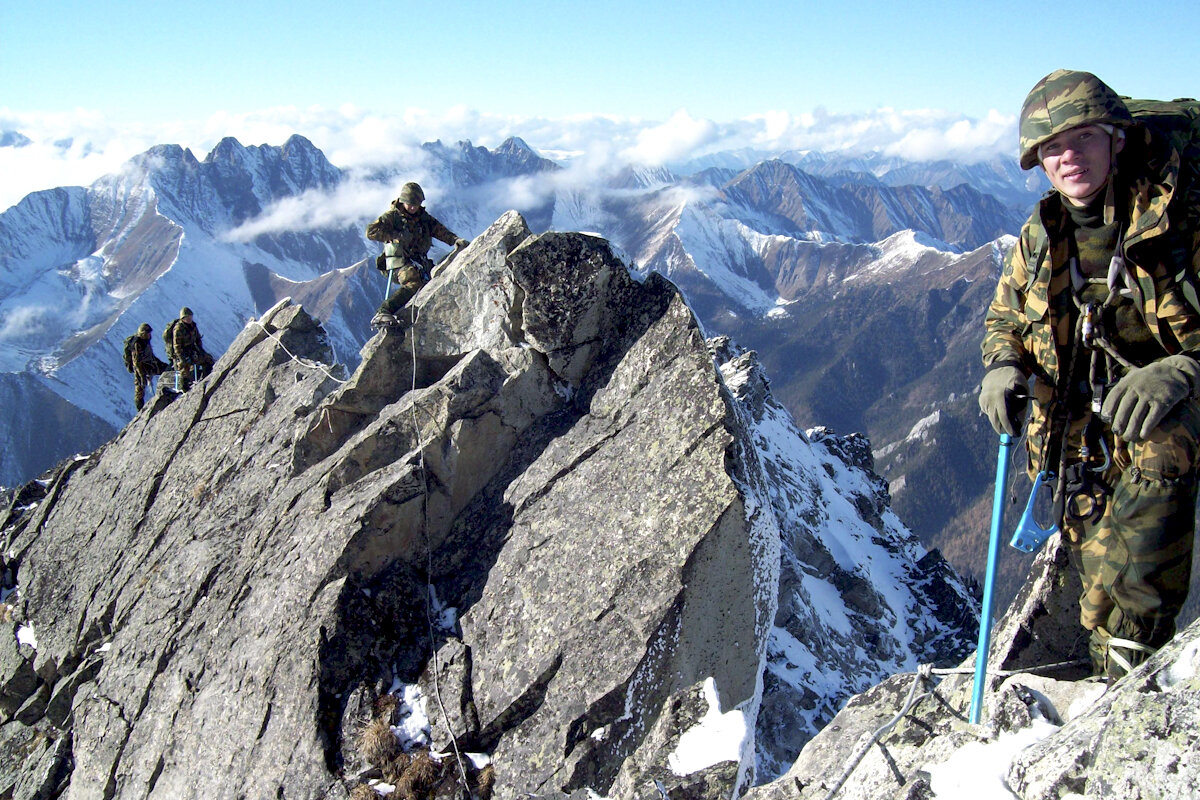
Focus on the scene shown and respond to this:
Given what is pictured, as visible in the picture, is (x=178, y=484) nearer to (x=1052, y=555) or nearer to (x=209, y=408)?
(x=209, y=408)

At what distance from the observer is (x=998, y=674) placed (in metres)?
7.54

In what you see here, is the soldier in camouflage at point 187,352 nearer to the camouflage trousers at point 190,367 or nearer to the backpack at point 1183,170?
the camouflage trousers at point 190,367

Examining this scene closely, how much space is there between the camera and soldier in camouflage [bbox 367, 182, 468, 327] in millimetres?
21014

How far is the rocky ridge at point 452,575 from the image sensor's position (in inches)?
485

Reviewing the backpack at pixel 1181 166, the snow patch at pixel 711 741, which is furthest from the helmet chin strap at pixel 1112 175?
the snow patch at pixel 711 741

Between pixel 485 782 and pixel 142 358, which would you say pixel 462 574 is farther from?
pixel 142 358

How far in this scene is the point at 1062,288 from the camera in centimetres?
745

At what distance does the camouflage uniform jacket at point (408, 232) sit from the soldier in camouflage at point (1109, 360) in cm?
1669

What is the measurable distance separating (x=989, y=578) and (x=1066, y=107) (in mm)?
4608

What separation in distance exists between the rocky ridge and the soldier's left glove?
6688 millimetres

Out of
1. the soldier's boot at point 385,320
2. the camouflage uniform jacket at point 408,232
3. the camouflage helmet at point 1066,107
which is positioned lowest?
the soldier's boot at point 385,320

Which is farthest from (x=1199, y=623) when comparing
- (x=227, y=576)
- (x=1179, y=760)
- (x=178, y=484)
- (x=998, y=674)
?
(x=178, y=484)

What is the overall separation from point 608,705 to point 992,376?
7.76 m

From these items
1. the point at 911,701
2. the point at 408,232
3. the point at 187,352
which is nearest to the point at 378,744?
the point at 911,701
